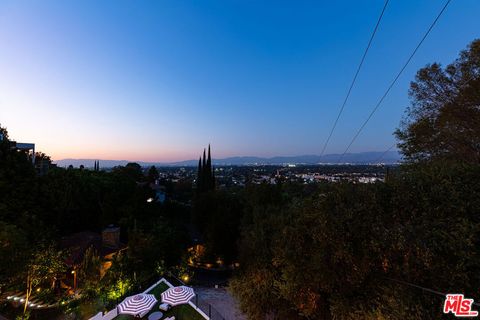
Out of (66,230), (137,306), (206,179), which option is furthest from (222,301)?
(206,179)

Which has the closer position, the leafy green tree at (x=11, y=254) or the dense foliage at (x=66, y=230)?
the leafy green tree at (x=11, y=254)

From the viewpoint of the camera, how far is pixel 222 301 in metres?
16.0

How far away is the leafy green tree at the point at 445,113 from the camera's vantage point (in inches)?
405

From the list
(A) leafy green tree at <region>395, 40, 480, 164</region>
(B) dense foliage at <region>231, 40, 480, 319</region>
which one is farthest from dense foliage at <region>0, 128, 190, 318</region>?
(A) leafy green tree at <region>395, 40, 480, 164</region>

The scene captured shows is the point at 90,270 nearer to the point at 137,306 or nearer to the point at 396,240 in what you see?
the point at 137,306

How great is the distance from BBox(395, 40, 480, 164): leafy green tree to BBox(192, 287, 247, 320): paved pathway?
13922 mm

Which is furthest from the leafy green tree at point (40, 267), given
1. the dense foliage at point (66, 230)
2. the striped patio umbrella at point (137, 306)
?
the striped patio umbrella at point (137, 306)

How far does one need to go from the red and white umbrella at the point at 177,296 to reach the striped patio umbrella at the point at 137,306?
0.87 meters

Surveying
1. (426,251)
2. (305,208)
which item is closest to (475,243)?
(426,251)

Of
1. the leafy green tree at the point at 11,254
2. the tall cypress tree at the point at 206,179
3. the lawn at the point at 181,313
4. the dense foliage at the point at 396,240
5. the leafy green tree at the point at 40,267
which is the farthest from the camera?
the tall cypress tree at the point at 206,179

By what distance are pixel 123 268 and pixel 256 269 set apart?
10.7 m

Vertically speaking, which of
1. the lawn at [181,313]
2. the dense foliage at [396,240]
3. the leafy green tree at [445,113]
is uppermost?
the leafy green tree at [445,113]

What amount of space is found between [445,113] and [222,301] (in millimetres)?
17392

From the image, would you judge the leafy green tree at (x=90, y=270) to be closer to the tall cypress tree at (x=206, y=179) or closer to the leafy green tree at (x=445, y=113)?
the leafy green tree at (x=445, y=113)
